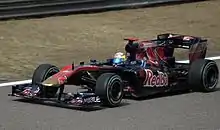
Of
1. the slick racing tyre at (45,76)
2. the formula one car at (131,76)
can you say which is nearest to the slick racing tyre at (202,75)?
the formula one car at (131,76)

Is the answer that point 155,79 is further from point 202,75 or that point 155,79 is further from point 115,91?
point 115,91

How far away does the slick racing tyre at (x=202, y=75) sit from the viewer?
1009 cm

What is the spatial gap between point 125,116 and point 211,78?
2463 mm


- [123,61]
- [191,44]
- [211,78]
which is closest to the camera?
[123,61]

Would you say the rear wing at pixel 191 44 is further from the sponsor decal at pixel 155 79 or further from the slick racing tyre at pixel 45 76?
the slick racing tyre at pixel 45 76

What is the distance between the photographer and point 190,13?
20094 mm

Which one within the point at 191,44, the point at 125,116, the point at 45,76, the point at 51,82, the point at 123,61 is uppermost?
the point at 191,44

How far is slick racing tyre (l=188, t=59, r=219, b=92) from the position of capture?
1009 centimetres

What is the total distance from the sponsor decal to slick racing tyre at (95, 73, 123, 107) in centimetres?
68

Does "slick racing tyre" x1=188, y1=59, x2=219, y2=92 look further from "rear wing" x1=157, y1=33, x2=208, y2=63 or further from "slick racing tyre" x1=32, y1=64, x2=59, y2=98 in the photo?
"slick racing tyre" x1=32, y1=64, x2=59, y2=98

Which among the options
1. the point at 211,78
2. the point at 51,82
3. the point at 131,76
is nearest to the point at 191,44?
the point at 211,78

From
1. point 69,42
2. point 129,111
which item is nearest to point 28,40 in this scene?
point 69,42

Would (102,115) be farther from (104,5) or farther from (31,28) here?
(104,5)

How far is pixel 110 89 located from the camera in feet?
Result: 29.0
